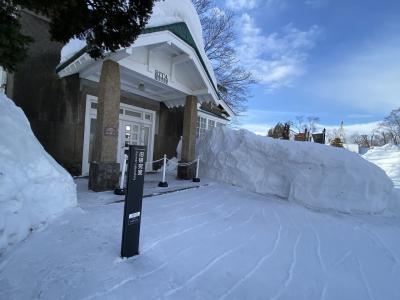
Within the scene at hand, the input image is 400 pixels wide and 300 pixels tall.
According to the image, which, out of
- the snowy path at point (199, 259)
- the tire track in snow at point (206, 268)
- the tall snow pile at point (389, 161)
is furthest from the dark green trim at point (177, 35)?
the tall snow pile at point (389, 161)

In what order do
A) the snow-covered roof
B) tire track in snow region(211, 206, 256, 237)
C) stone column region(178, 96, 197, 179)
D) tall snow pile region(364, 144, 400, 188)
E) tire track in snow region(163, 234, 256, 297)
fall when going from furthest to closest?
1. tall snow pile region(364, 144, 400, 188)
2. stone column region(178, 96, 197, 179)
3. the snow-covered roof
4. tire track in snow region(211, 206, 256, 237)
5. tire track in snow region(163, 234, 256, 297)

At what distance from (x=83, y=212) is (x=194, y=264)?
8.10 feet

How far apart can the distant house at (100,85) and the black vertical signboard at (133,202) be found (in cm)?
398

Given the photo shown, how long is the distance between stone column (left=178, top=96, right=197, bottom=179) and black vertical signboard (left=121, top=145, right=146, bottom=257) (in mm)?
7015

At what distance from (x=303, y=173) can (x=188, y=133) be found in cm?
449

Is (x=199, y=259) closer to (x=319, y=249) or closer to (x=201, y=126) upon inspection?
(x=319, y=249)

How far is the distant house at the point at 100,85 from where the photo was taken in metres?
6.94

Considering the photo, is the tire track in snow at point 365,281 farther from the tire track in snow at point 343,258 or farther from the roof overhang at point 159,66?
the roof overhang at point 159,66

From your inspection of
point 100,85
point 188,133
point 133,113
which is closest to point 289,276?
point 100,85

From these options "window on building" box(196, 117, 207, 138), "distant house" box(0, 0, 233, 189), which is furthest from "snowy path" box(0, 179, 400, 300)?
"window on building" box(196, 117, 207, 138)

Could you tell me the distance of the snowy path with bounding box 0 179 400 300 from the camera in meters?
2.66

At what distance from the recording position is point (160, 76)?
838 centimetres

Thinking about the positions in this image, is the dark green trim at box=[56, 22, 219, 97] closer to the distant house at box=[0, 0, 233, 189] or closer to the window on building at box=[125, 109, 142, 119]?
the distant house at box=[0, 0, 233, 189]

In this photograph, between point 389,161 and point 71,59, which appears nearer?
point 71,59
